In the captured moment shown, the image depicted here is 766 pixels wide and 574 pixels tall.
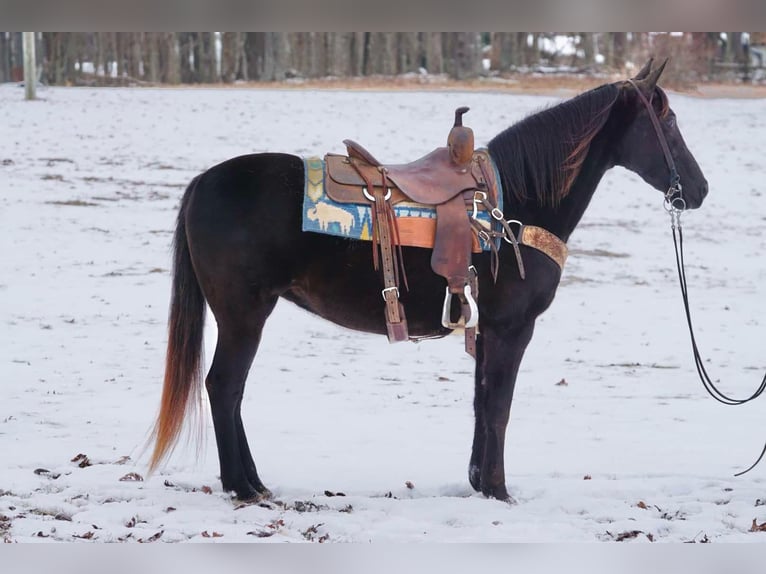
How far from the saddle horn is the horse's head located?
0.73 meters

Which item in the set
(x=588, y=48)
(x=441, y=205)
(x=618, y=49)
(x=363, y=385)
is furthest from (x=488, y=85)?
(x=441, y=205)

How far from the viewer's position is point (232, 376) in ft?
14.3

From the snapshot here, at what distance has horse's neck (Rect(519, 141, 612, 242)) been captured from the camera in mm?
4582

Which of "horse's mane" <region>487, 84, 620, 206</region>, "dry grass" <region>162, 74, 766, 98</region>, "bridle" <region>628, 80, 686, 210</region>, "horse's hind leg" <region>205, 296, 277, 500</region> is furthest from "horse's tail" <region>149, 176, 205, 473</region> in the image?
"dry grass" <region>162, 74, 766, 98</region>

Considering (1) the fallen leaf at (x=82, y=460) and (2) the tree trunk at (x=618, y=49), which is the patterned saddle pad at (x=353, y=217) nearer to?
(1) the fallen leaf at (x=82, y=460)

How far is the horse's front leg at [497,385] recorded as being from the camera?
4.46 meters

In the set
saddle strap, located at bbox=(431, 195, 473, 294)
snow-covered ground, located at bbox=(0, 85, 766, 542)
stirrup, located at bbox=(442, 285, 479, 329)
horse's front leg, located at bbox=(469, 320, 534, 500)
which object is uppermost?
saddle strap, located at bbox=(431, 195, 473, 294)

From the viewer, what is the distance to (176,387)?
4.45 metres

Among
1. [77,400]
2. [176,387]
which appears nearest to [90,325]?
[77,400]

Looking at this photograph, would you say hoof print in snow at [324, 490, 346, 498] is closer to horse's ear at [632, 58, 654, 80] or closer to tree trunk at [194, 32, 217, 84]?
horse's ear at [632, 58, 654, 80]

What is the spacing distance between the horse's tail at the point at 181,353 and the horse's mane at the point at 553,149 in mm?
1423

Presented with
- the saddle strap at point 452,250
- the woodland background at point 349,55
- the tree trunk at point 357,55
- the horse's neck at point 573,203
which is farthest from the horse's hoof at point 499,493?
the tree trunk at point 357,55

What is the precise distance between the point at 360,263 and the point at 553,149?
1.02 metres
